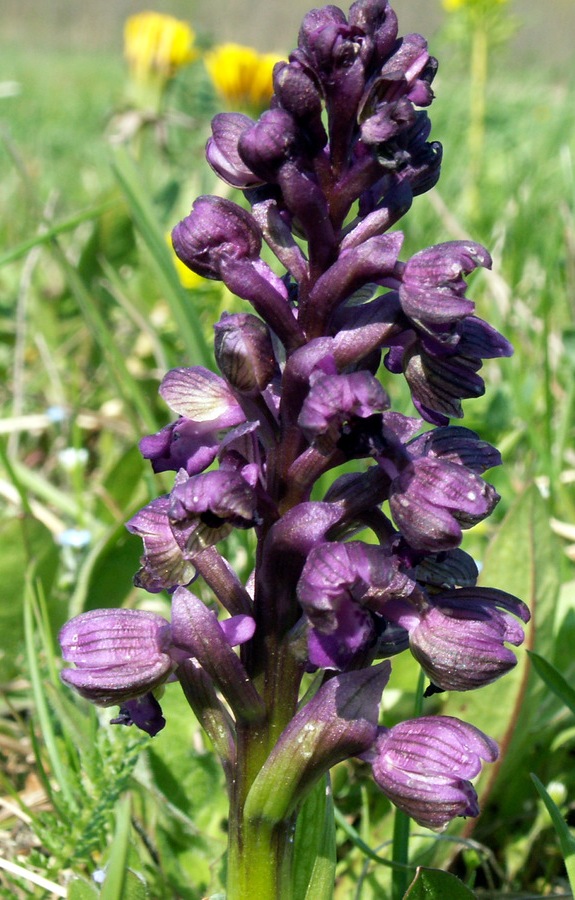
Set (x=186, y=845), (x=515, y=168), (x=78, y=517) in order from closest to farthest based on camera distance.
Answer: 1. (x=186, y=845)
2. (x=78, y=517)
3. (x=515, y=168)

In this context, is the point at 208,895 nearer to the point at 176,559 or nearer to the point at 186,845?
the point at 186,845

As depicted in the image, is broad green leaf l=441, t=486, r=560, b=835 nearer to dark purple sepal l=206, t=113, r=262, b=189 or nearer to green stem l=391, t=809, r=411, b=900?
green stem l=391, t=809, r=411, b=900

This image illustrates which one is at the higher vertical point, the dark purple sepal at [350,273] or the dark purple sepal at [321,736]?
the dark purple sepal at [350,273]

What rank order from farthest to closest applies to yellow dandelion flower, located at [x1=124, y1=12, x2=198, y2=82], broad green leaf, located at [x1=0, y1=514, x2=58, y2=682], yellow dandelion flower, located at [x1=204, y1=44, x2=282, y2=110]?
yellow dandelion flower, located at [x1=124, y1=12, x2=198, y2=82] → yellow dandelion flower, located at [x1=204, y1=44, x2=282, y2=110] → broad green leaf, located at [x1=0, y1=514, x2=58, y2=682]

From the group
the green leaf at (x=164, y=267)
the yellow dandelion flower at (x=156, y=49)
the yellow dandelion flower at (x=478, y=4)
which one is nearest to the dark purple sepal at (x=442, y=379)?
the green leaf at (x=164, y=267)

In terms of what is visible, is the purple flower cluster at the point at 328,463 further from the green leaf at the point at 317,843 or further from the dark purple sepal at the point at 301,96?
the green leaf at the point at 317,843

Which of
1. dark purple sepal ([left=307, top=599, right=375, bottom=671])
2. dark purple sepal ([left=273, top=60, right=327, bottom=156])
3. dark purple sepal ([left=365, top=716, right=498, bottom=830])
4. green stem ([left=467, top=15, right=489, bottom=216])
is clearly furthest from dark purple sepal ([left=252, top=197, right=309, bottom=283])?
green stem ([left=467, top=15, right=489, bottom=216])

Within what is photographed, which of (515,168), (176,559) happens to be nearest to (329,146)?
(176,559)

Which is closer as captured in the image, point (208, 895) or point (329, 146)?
point (329, 146)
